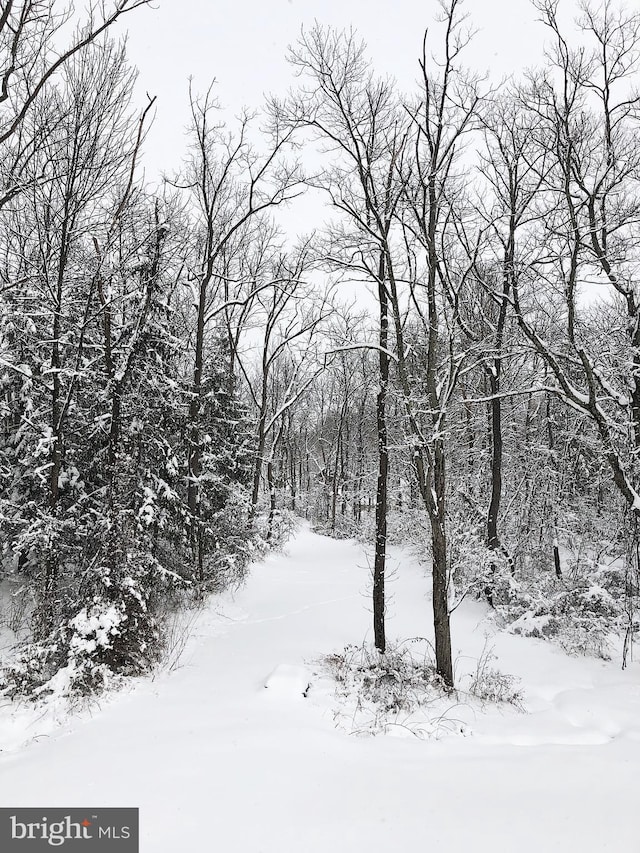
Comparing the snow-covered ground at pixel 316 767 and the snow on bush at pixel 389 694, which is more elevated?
the snow-covered ground at pixel 316 767

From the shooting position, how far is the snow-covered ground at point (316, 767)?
10.8ft

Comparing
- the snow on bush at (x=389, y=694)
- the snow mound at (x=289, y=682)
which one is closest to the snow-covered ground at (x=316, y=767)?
the snow mound at (x=289, y=682)

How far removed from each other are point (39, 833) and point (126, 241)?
9819 mm

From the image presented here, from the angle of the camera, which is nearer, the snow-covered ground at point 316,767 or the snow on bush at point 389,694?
the snow-covered ground at point 316,767

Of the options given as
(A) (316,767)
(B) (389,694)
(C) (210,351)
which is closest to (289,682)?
(B) (389,694)

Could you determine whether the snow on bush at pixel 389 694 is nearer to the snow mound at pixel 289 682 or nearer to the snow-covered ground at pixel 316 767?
the snow-covered ground at pixel 316 767

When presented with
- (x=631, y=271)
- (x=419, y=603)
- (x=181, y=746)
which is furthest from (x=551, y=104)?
(x=181, y=746)

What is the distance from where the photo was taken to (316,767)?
13.5 ft

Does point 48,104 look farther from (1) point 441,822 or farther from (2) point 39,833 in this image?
(1) point 441,822

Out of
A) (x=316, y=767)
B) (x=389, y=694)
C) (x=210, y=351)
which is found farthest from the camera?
(x=210, y=351)

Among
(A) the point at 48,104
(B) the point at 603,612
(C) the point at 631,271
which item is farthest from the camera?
(C) the point at 631,271

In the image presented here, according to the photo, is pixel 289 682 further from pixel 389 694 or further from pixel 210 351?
pixel 210 351

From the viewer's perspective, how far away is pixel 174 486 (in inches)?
452

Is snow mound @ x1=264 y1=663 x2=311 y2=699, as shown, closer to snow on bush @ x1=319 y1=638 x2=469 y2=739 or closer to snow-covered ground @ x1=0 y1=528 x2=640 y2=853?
snow-covered ground @ x1=0 y1=528 x2=640 y2=853
